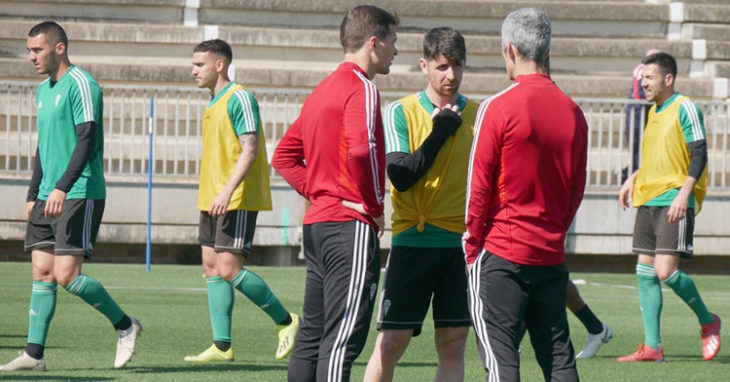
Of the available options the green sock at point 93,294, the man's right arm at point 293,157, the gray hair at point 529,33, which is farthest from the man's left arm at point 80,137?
the gray hair at point 529,33

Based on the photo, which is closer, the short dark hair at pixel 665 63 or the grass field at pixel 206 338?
the grass field at pixel 206 338

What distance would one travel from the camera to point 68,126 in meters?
7.64

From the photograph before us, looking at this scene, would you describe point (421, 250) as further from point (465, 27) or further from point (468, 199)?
point (465, 27)

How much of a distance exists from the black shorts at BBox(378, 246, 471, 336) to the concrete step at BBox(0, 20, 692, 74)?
1523 centimetres

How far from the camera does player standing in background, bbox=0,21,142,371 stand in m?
7.57

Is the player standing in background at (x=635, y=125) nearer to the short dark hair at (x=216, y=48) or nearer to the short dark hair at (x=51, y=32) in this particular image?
the short dark hair at (x=216, y=48)

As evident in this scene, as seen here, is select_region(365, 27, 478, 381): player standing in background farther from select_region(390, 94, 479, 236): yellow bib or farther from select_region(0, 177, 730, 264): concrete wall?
select_region(0, 177, 730, 264): concrete wall

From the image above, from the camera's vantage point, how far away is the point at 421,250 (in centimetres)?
593

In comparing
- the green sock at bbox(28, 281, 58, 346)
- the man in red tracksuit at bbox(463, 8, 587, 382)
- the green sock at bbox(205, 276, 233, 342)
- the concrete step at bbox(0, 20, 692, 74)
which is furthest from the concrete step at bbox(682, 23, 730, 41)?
the man in red tracksuit at bbox(463, 8, 587, 382)

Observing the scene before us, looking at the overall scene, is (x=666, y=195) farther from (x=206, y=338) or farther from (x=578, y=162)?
(x=578, y=162)

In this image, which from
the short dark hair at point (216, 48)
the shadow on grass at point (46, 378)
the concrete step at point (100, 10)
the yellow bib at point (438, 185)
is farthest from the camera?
the concrete step at point (100, 10)

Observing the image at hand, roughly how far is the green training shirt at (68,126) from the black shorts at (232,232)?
93cm

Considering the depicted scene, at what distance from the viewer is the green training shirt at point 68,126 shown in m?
7.61

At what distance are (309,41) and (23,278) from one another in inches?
331
